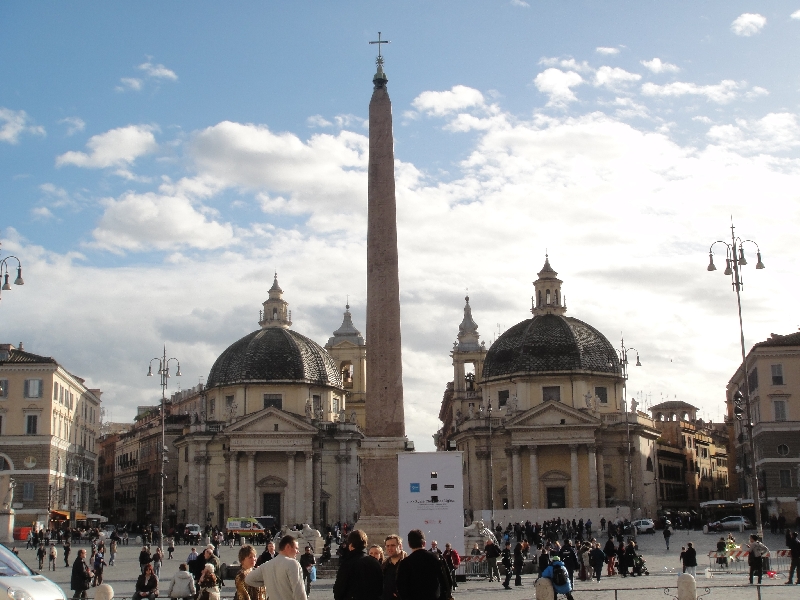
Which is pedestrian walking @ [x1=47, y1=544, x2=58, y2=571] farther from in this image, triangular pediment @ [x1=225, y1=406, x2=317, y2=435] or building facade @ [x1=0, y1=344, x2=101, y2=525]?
triangular pediment @ [x1=225, y1=406, x2=317, y2=435]

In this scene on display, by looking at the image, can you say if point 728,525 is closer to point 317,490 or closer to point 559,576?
point 317,490

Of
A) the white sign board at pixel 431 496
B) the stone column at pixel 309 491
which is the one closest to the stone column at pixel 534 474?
the stone column at pixel 309 491

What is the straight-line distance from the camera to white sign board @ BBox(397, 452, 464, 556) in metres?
23.6

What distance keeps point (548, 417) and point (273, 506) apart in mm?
17744

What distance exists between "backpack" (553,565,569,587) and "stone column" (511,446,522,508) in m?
45.7

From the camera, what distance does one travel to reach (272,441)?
6462cm

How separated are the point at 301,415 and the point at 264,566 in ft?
186

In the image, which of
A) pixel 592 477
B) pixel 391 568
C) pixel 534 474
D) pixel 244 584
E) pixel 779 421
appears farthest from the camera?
pixel 534 474

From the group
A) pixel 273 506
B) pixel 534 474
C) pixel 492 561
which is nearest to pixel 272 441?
pixel 273 506

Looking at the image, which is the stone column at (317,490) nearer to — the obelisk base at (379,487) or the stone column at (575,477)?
the stone column at (575,477)

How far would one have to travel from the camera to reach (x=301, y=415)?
65750 mm

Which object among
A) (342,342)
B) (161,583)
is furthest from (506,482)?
(161,583)

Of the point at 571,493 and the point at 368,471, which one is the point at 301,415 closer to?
the point at 571,493

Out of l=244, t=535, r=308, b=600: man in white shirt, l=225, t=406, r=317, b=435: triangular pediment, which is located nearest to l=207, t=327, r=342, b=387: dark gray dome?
l=225, t=406, r=317, b=435: triangular pediment
